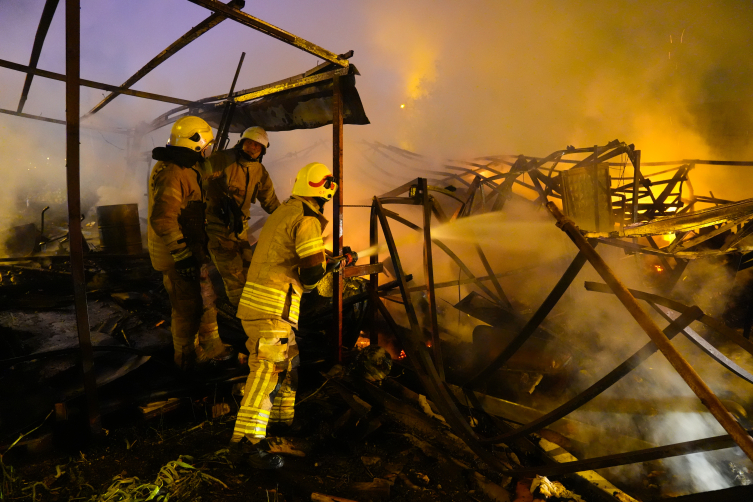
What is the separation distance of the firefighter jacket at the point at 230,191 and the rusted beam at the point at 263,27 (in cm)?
148

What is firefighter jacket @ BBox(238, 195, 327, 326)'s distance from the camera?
2.80 metres

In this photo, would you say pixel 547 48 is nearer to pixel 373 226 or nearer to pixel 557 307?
pixel 557 307

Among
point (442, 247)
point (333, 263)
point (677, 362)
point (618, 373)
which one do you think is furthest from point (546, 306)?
point (442, 247)

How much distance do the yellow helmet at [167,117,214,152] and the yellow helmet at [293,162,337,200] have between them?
1.33 meters

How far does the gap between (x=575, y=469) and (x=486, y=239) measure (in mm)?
7544

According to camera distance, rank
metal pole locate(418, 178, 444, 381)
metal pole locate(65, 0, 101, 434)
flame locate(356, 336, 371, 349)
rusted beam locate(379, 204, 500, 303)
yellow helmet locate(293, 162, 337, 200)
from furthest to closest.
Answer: flame locate(356, 336, 371, 349)
rusted beam locate(379, 204, 500, 303)
metal pole locate(418, 178, 444, 381)
yellow helmet locate(293, 162, 337, 200)
metal pole locate(65, 0, 101, 434)

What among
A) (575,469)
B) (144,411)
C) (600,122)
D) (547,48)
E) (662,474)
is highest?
(547,48)

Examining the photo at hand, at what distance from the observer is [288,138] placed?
49.7 ft

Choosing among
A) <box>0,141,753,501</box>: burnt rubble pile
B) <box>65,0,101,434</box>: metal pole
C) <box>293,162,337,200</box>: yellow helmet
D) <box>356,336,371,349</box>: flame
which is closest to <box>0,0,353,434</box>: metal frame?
<box>65,0,101,434</box>: metal pole

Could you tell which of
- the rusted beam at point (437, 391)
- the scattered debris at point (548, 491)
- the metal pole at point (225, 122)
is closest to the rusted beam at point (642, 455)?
the scattered debris at point (548, 491)

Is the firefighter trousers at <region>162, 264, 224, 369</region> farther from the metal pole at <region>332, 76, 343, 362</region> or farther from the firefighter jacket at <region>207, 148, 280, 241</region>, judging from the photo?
the metal pole at <region>332, 76, 343, 362</region>

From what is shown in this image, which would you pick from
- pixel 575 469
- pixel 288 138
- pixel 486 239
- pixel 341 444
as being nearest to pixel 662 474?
pixel 575 469

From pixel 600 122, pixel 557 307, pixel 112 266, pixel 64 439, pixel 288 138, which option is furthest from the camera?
pixel 600 122

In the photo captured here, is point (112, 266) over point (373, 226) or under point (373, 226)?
under
